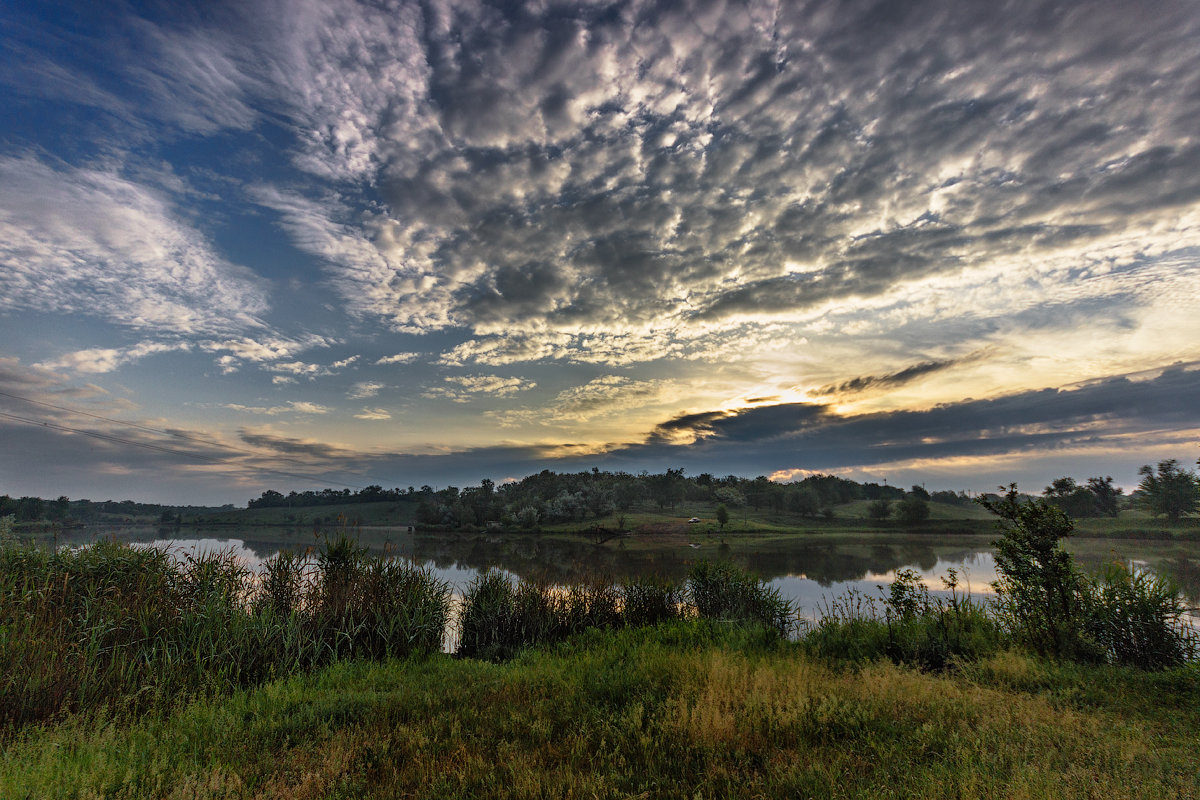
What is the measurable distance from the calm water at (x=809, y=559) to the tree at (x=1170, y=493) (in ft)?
44.7

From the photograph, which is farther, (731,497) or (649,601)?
(731,497)

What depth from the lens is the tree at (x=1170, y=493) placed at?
62.0m

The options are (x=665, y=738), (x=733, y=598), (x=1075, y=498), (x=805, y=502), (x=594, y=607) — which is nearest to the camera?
(x=665, y=738)

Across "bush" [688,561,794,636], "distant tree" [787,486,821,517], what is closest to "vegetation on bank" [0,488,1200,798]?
"bush" [688,561,794,636]

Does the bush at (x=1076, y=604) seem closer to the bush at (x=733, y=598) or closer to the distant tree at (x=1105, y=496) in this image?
the bush at (x=733, y=598)

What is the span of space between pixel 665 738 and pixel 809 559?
164 feet

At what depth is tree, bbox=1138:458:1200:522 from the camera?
204 feet

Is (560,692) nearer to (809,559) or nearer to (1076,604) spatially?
(1076,604)

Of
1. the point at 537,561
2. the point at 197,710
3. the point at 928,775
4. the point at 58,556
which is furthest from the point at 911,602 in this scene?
the point at 537,561

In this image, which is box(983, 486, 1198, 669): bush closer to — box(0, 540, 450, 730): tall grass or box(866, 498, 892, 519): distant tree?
box(0, 540, 450, 730): tall grass

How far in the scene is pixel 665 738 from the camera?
21.2 feet

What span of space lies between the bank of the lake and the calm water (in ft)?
26.6

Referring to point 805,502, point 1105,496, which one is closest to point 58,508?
point 805,502

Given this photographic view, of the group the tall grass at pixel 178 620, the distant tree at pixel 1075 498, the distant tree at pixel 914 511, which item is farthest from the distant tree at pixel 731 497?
the tall grass at pixel 178 620
